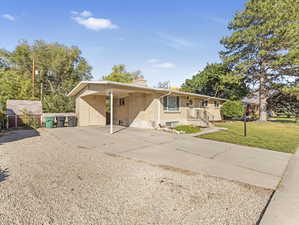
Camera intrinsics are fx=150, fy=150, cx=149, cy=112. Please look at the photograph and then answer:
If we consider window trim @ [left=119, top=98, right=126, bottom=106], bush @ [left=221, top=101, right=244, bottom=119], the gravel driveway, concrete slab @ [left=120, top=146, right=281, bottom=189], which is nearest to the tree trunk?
bush @ [left=221, top=101, right=244, bottom=119]

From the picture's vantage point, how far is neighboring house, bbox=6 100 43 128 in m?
11.8

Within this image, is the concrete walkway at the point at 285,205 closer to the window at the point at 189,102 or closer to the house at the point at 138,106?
the house at the point at 138,106

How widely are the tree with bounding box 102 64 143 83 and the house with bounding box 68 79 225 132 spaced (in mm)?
18947

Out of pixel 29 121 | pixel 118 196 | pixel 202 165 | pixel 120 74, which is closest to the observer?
pixel 118 196

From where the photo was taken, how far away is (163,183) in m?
3.21

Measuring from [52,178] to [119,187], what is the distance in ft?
5.26

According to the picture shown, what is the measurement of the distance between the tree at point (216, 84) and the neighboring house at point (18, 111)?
20.9 meters

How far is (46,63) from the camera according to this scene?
25766mm

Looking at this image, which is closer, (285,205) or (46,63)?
(285,205)

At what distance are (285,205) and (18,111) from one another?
16308 millimetres

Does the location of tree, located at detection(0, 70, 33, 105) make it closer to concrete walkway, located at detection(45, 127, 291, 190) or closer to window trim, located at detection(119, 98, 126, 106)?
window trim, located at detection(119, 98, 126, 106)

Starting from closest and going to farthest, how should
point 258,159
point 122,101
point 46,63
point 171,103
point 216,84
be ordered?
1. point 258,159
2. point 171,103
3. point 122,101
4. point 216,84
5. point 46,63

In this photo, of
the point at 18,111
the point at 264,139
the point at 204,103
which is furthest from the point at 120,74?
the point at 264,139

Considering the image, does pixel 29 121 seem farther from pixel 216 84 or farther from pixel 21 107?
pixel 216 84
